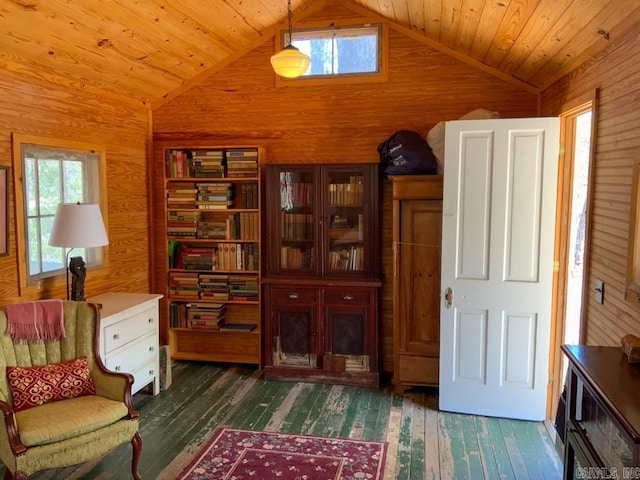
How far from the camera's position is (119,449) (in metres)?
3.03

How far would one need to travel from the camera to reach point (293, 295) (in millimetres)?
4094

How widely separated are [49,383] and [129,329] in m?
0.77

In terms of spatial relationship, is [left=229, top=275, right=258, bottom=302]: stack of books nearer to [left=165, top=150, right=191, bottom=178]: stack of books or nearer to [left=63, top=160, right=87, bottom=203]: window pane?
[left=165, top=150, right=191, bottom=178]: stack of books

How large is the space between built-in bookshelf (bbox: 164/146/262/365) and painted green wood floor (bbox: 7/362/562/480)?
1.63 ft

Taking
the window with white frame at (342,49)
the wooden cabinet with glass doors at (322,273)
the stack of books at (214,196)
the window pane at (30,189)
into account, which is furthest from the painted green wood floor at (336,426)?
the window with white frame at (342,49)

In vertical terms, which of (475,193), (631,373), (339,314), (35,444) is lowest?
(35,444)

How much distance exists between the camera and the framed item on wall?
2.97 m

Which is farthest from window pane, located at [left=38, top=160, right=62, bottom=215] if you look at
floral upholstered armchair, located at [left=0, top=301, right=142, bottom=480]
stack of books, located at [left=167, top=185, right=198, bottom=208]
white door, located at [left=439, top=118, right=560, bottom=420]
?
white door, located at [left=439, top=118, right=560, bottom=420]

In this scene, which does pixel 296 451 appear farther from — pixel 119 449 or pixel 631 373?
pixel 631 373

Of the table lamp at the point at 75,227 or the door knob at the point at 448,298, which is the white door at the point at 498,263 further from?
the table lamp at the point at 75,227

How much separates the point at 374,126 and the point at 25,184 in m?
2.60

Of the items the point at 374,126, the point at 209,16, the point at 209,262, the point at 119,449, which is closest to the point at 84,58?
the point at 209,16

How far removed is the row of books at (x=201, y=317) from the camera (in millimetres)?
4434

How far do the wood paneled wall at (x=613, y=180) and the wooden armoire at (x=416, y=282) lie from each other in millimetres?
1252
